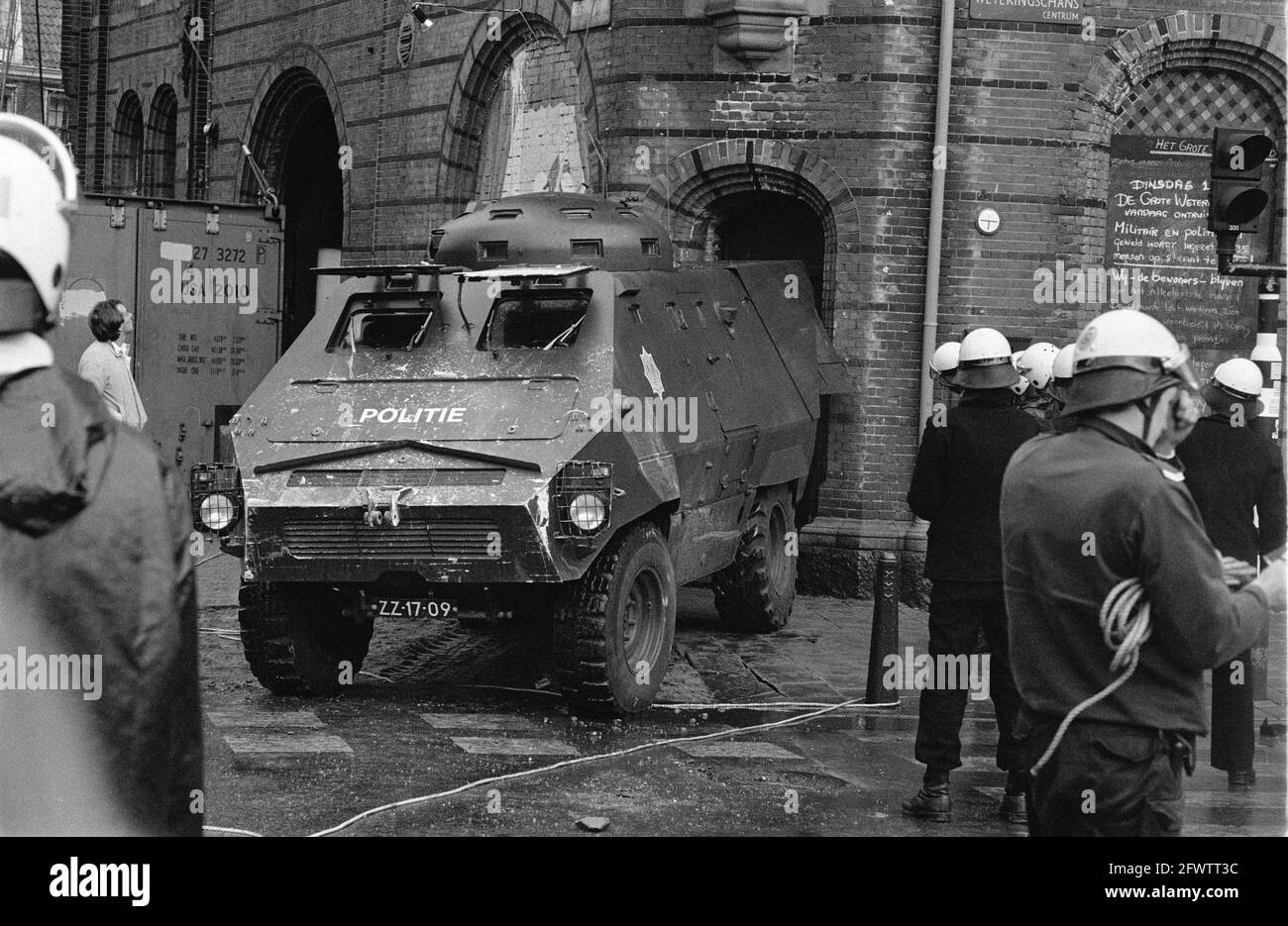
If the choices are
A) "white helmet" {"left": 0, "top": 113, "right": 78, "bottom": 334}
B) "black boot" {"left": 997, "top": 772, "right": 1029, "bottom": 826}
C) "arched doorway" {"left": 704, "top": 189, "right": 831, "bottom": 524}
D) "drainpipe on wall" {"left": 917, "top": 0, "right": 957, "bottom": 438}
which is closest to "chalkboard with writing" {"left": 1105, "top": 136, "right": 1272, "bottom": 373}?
"drainpipe on wall" {"left": 917, "top": 0, "right": 957, "bottom": 438}

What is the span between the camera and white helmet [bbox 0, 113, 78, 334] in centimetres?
222

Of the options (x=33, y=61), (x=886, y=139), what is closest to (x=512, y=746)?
(x=886, y=139)

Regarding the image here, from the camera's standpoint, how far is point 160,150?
82.7 ft

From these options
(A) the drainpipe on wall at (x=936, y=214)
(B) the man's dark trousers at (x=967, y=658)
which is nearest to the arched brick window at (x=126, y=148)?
(A) the drainpipe on wall at (x=936, y=214)

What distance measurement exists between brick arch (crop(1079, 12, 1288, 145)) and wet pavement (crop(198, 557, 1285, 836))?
5.12 m

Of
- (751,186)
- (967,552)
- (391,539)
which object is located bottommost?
(391,539)

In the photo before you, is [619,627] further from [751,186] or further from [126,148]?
[126,148]

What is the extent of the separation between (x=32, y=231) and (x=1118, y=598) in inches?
103

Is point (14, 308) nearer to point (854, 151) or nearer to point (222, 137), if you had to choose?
point (854, 151)

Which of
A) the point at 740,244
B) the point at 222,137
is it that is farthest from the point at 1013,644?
the point at 222,137

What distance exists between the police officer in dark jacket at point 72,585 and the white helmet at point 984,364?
5458 mm

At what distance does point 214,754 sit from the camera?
8141 millimetres

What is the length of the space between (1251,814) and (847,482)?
708cm

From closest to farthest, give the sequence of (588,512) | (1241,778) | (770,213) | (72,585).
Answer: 1. (72,585)
2. (1241,778)
3. (588,512)
4. (770,213)
